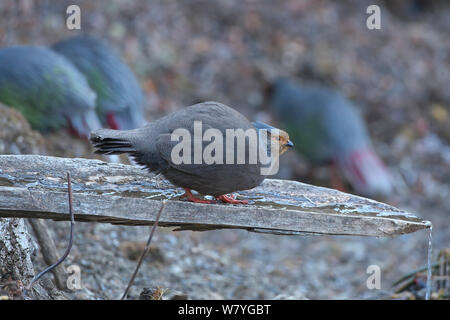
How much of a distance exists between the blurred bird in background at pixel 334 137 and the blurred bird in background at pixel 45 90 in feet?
8.88

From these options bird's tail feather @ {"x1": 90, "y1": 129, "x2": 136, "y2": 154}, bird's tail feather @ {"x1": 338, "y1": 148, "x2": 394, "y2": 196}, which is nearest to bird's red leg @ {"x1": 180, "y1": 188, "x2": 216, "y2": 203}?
bird's tail feather @ {"x1": 90, "y1": 129, "x2": 136, "y2": 154}

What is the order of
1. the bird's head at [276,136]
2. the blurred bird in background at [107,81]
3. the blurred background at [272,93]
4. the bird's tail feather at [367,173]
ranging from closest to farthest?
the bird's head at [276,136], the blurred background at [272,93], the blurred bird in background at [107,81], the bird's tail feather at [367,173]

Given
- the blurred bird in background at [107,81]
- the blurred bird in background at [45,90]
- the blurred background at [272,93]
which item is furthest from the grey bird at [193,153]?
the blurred bird in background at [107,81]

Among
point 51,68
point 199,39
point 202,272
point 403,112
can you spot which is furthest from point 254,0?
point 202,272

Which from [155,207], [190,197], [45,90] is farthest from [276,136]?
[45,90]

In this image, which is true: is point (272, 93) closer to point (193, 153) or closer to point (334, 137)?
point (334, 137)

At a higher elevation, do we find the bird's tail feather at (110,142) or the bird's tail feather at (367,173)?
the bird's tail feather at (110,142)

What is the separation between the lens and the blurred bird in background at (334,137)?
22.2 ft

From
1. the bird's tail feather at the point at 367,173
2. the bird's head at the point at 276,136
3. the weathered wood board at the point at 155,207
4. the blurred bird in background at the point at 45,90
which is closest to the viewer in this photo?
the weathered wood board at the point at 155,207

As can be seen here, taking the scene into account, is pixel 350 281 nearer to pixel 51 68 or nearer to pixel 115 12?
pixel 51 68

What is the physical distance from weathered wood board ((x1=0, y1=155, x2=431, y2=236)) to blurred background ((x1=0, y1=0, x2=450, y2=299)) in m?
1.14

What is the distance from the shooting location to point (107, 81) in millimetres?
5629

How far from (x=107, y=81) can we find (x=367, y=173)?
9.59 ft

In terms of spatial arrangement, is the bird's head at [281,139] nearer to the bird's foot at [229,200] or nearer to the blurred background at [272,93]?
the bird's foot at [229,200]
